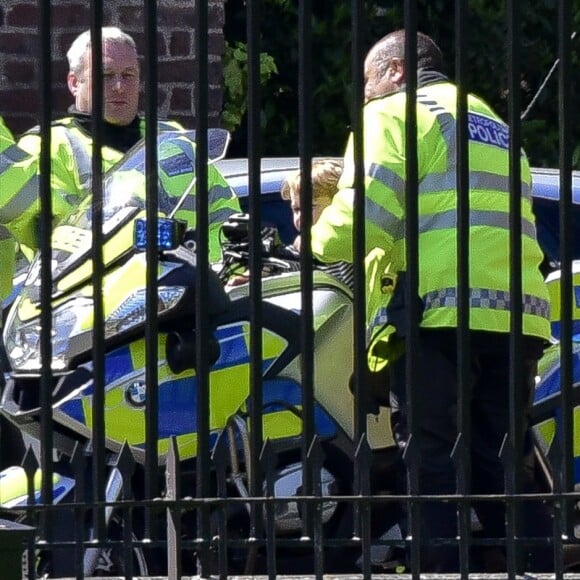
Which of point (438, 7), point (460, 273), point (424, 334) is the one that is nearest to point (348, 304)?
point (424, 334)

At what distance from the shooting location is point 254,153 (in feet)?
11.4

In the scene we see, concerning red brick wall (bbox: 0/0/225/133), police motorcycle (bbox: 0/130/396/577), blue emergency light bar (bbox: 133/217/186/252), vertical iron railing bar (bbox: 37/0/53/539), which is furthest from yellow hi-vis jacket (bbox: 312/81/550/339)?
red brick wall (bbox: 0/0/225/133)

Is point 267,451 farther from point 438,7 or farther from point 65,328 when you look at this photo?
point 438,7

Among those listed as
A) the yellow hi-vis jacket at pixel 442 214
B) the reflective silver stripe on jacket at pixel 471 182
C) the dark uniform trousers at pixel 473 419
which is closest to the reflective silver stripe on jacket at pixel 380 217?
the yellow hi-vis jacket at pixel 442 214

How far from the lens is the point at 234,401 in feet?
15.6

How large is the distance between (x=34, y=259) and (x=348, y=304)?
2.84ft

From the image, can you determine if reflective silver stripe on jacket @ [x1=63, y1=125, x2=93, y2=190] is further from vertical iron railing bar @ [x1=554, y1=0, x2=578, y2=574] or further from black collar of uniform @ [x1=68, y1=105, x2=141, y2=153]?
vertical iron railing bar @ [x1=554, y1=0, x2=578, y2=574]

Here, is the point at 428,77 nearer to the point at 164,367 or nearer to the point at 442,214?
the point at 442,214

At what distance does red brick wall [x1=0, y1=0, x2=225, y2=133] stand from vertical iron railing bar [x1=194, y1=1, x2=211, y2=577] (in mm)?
2954

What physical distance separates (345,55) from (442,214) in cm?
421

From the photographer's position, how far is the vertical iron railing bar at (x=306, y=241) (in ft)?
11.1

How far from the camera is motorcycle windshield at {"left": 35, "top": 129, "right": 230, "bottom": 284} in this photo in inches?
184

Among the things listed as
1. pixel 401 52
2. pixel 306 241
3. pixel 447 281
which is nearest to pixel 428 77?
pixel 401 52

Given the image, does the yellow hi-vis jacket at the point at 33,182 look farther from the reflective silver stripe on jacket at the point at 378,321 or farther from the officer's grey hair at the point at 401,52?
the reflective silver stripe on jacket at the point at 378,321
